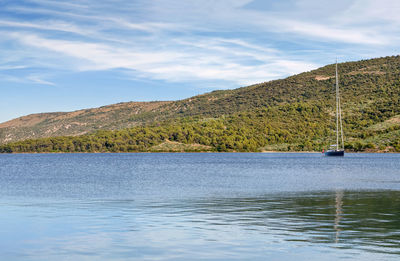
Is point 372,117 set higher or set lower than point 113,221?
higher

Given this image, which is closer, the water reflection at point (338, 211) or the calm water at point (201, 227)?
the calm water at point (201, 227)

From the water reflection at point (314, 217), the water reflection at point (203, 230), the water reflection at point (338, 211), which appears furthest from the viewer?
the water reflection at point (338, 211)

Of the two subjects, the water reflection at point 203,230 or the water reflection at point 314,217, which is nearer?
the water reflection at point 203,230

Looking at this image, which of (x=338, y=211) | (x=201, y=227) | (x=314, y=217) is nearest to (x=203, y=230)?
(x=201, y=227)

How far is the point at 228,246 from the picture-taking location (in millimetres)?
18141

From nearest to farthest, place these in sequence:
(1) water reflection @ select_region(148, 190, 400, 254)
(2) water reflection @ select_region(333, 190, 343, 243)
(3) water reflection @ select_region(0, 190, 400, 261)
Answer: (3) water reflection @ select_region(0, 190, 400, 261), (1) water reflection @ select_region(148, 190, 400, 254), (2) water reflection @ select_region(333, 190, 343, 243)

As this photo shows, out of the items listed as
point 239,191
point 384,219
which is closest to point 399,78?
point 239,191

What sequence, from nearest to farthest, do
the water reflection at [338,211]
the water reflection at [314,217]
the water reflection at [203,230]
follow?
the water reflection at [203,230] < the water reflection at [314,217] < the water reflection at [338,211]

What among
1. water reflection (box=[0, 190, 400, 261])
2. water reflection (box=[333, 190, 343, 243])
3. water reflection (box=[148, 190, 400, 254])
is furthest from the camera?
water reflection (box=[333, 190, 343, 243])

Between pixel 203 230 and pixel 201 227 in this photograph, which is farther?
pixel 201 227

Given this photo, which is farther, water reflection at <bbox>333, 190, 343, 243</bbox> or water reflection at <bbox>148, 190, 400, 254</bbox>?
water reflection at <bbox>333, 190, 343, 243</bbox>

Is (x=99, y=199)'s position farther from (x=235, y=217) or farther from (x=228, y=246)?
(x=228, y=246)

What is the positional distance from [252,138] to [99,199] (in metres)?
164

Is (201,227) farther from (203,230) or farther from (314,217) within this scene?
(314,217)
